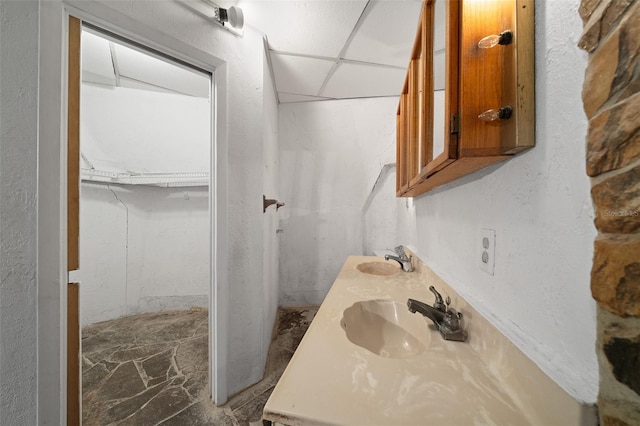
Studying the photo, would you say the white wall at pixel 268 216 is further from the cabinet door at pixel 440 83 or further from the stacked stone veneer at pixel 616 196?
the stacked stone veneer at pixel 616 196

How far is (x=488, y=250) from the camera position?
56 cm

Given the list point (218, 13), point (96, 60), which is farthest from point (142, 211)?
point (218, 13)

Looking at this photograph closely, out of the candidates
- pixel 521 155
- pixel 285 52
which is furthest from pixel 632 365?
pixel 285 52

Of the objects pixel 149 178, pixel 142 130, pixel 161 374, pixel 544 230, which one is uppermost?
pixel 142 130

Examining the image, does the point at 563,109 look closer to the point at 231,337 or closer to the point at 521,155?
the point at 521,155

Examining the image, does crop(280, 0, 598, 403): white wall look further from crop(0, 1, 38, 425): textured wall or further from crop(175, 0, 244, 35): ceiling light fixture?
crop(0, 1, 38, 425): textured wall

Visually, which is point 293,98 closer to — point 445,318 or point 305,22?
point 305,22

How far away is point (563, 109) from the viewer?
357 millimetres

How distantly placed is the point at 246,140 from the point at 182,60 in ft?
1.58

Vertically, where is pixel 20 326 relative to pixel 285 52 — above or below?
below

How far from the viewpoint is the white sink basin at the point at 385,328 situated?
2.48 feet

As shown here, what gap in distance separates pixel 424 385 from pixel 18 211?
1355 millimetres

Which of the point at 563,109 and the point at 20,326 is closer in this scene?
the point at 563,109

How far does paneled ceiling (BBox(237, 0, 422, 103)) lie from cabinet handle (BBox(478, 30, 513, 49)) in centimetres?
96
